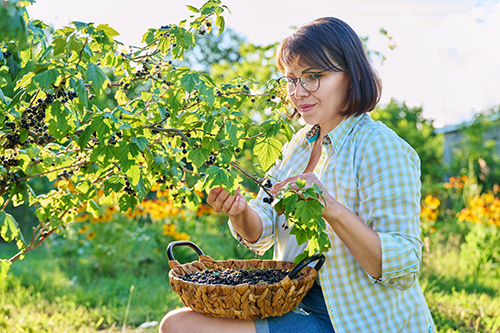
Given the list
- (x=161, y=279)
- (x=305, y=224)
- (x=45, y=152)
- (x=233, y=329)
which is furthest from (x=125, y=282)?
(x=305, y=224)

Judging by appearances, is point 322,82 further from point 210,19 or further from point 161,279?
point 161,279

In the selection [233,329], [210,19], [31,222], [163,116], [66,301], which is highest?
[210,19]

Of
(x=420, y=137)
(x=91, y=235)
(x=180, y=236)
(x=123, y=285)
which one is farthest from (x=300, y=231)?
(x=420, y=137)

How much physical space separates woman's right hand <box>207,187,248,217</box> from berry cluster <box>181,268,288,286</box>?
0.80 feet

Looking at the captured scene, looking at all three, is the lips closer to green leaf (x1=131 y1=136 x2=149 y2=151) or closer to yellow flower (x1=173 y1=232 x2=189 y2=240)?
green leaf (x1=131 y1=136 x2=149 y2=151)

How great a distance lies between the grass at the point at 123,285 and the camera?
3.48 m

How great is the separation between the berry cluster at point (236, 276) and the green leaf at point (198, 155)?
0.41m

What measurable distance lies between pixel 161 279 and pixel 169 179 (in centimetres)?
299

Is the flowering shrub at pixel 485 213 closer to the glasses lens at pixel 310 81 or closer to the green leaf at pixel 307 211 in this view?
the glasses lens at pixel 310 81

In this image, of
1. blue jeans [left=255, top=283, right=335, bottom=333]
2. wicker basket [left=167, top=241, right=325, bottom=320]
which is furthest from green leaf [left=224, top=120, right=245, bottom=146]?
blue jeans [left=255, top=283, right=335, bottom=333]

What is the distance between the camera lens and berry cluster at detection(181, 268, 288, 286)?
5.22 feet

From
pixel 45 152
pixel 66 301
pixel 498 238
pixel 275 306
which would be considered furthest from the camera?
pixel 498 238

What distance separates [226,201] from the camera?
1.83m

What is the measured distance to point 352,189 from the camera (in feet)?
5.55
